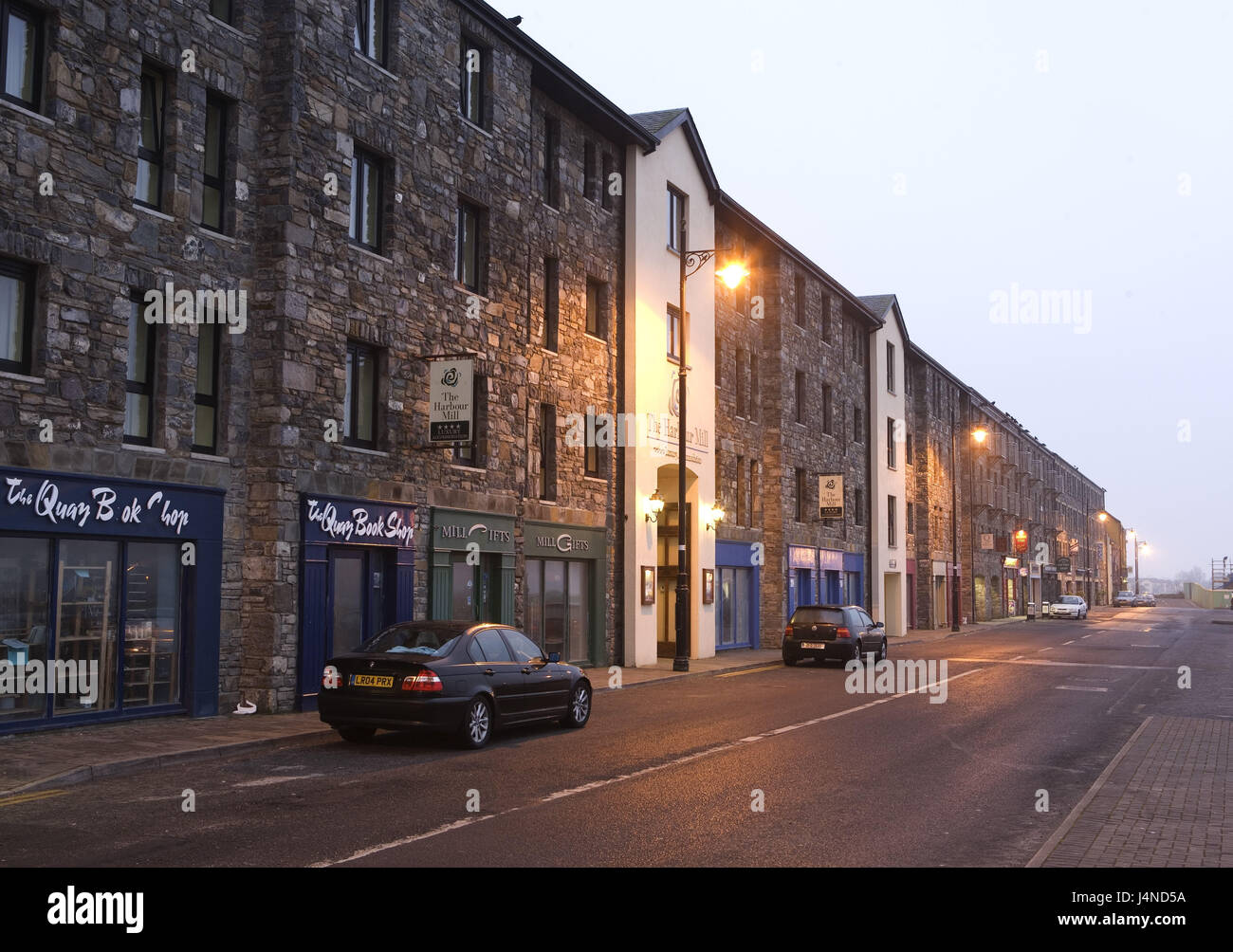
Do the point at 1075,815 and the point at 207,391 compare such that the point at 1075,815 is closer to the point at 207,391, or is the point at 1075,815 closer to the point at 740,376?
the point at 207,391

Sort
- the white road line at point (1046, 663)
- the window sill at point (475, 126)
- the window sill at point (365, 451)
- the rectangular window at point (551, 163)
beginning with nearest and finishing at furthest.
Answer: the window sill at point (365, 451)
the window sill at point (475, 126)
the rectangular window at point (551, 163)
the white road line at point (1046, 663)

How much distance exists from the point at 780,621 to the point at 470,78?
21.9 meters

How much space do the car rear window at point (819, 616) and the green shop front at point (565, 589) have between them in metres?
5.59

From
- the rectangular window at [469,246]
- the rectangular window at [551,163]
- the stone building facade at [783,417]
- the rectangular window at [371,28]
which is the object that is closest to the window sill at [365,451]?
the rectangular window at [469,246]

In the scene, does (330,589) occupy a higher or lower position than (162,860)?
higher

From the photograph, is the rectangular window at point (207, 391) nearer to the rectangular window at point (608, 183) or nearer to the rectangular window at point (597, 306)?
the rectangular window at point (597, 306)

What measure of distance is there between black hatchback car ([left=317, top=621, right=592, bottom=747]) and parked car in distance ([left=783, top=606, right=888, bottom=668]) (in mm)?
15348

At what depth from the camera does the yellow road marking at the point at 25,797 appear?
10288mm

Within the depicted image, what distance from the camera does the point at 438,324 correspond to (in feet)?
70.7

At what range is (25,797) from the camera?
34.8 feet

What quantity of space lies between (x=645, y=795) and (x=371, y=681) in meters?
4.36

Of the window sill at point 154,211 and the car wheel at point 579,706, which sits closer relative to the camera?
the window sill at point 154,211
